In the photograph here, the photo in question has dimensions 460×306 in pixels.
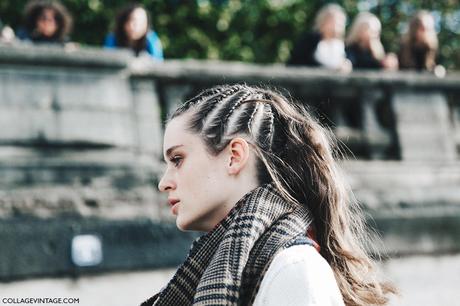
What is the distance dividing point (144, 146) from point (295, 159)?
328 centimetres

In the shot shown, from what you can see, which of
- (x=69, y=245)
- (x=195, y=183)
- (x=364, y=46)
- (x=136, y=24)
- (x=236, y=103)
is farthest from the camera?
(x=364, y=46)

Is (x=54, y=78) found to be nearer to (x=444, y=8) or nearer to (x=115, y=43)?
(x=115, y=43)

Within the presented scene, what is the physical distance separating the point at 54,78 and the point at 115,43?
3.58 ft

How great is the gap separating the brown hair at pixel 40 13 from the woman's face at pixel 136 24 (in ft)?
1.53

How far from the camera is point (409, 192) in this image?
650cm

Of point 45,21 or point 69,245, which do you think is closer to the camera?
point 69,245

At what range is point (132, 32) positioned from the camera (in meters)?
6.25

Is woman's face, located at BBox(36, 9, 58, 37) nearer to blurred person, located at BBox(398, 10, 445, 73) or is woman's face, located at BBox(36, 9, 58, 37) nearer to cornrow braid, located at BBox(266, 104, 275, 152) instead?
blurred person, located at BBox(398, 10, 445, 73)

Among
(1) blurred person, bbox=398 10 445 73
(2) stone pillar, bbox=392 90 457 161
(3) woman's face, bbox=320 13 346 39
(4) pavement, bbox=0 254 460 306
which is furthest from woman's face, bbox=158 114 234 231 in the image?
(1) blurred person, bbox=398 10 445 73

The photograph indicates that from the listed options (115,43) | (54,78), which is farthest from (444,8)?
(54,78)

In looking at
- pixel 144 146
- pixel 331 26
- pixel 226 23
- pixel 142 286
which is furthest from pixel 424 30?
pixel 226 23

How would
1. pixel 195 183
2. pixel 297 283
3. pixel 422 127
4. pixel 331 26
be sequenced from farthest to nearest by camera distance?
pixel 331 26 < pixel 422 127 < pixel 195 183 < pixel 297 283

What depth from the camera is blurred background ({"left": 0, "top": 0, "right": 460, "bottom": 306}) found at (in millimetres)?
4949

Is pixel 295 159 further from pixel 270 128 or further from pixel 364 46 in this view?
pixel 364 46
